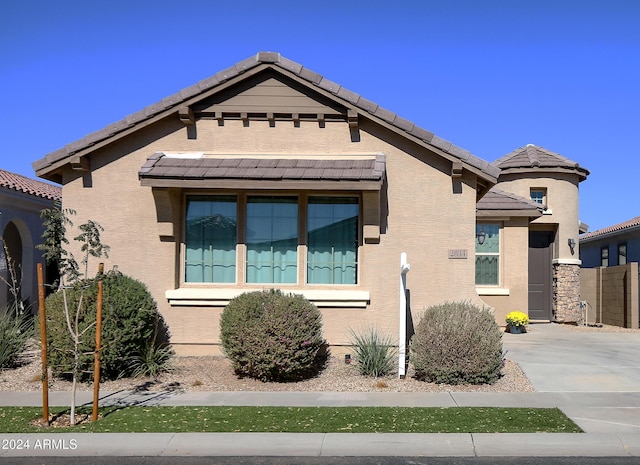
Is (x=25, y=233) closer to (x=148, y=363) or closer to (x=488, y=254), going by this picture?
(x=148, y=363)

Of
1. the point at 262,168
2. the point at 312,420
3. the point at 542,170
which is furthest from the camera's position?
the point at 542,170

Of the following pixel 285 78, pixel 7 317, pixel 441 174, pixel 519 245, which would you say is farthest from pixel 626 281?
pixel 7 317

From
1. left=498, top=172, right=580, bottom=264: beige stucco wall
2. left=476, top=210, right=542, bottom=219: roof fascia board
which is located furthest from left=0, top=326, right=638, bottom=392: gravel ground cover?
left=498, top=172, right=580, bottom=264: beige stucco wall

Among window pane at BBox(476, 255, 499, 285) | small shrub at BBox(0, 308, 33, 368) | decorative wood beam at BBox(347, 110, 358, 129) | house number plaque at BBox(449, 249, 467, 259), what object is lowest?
small shrub at BBox(0, 308, 33, 368)

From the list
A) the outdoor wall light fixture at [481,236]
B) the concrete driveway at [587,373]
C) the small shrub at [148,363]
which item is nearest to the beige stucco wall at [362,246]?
the small shrub at [148,363]

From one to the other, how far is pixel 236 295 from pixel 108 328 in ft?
7.88

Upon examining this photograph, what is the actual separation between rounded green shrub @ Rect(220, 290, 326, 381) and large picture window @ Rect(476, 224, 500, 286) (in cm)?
802

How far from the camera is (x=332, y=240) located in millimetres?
12531

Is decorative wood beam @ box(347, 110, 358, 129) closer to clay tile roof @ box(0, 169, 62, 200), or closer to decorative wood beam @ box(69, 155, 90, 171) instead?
decorative wood beam @ box(69, 155, 90, 171)

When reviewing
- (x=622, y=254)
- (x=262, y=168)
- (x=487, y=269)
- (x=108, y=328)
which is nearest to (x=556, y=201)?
(x=487, y=269)

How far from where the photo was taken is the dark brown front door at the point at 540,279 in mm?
20359

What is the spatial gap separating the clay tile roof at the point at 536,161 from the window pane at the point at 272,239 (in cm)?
986

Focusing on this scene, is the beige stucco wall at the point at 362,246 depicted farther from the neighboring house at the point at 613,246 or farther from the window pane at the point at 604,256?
the window pane at the point at 604,256

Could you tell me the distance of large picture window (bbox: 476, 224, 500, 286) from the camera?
17719 mm
